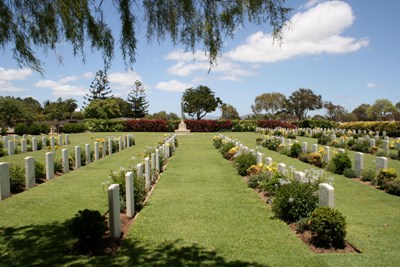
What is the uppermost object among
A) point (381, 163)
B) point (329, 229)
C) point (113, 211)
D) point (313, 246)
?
point (381, 163)

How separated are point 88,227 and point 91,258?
50 centimetres

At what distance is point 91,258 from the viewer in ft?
17.9

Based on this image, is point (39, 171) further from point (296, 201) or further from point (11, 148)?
point (11, 148)

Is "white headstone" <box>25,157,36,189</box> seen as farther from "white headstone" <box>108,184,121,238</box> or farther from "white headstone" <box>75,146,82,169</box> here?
"white headstone" <box>108,184,121,238</box>

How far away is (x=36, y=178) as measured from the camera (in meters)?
12.1

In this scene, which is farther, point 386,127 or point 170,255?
point 386,127

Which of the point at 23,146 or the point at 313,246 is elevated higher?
the point at 23,146

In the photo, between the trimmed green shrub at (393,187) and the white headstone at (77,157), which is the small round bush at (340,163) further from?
the white headstone at (77,157)

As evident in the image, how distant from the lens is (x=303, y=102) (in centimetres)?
8625

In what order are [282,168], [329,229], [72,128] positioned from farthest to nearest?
[72,128] < [282,168] < [329,229]

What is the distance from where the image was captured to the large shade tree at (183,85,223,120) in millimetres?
93375

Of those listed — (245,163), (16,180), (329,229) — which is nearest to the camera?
(329,229)

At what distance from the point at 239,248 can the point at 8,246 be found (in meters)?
3.78

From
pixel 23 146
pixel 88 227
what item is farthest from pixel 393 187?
pixel 23 146
